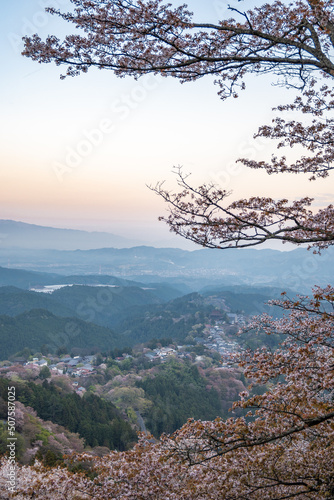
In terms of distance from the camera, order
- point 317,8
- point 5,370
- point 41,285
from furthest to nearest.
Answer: point 41,285 < point 5,370 < point 317,8

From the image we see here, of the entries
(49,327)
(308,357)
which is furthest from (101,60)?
(49,327)

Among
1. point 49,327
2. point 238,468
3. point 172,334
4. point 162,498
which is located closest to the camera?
point 238,468

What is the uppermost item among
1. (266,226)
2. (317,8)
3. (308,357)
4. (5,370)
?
(317,8)

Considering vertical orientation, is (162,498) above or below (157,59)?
below

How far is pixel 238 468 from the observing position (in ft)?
14.0

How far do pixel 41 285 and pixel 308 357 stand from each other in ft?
502

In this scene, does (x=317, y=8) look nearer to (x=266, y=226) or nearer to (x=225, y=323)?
(x=266, y=226)

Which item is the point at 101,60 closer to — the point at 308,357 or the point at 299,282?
the point at 308,357

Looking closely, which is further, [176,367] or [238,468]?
[176,367]

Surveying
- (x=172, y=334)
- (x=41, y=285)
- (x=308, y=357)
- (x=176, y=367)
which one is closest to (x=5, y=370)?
(x=176, y=367)

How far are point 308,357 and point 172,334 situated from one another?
255 feet

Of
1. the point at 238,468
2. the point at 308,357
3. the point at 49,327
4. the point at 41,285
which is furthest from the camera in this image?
the point at 41,285

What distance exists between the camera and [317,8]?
3199mm

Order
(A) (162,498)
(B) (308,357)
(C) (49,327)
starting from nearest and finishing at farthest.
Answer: (B) (308,357) < (A) (162,498) < (C) (49,327)
